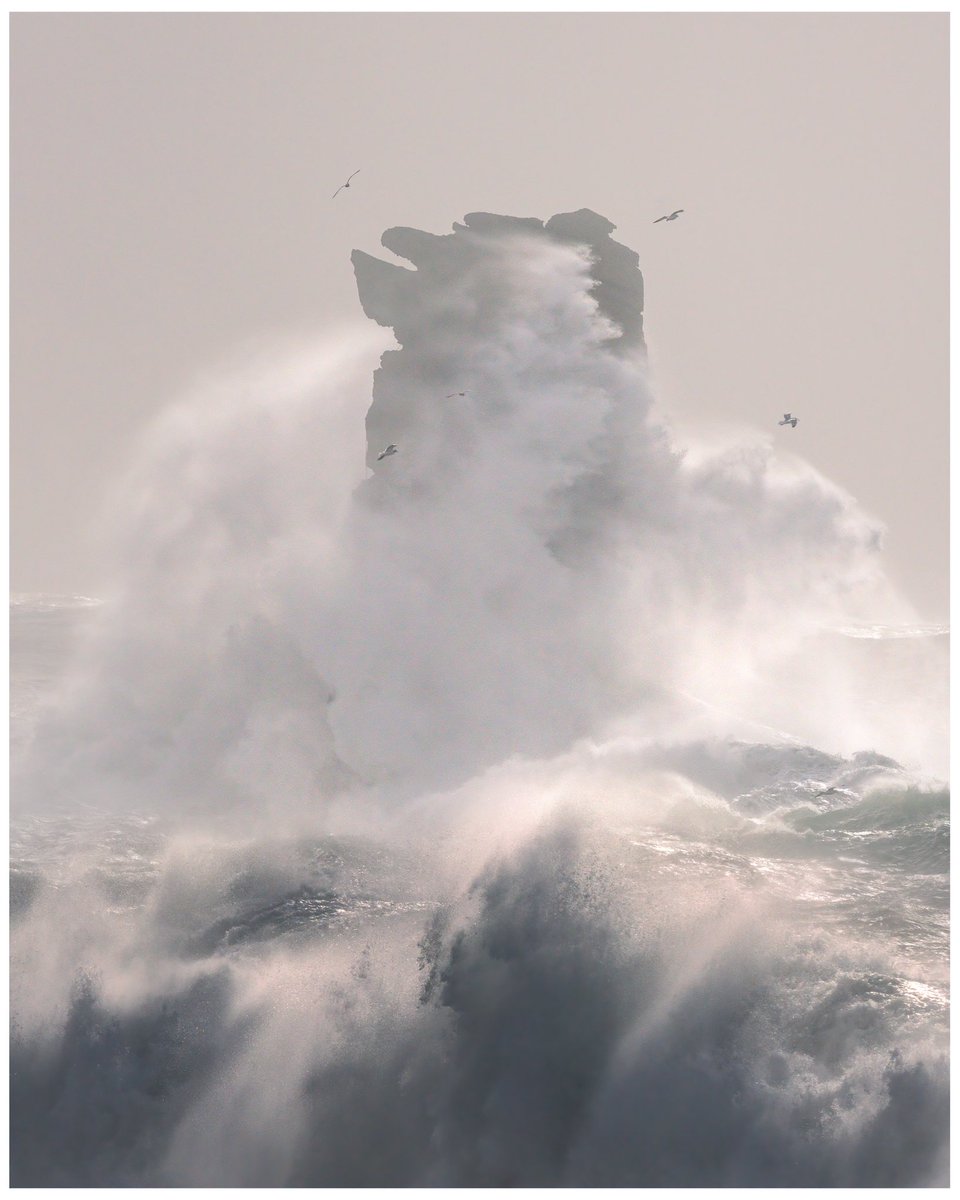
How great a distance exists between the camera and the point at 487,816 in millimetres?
33219

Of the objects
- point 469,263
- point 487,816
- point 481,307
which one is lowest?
point 487,816

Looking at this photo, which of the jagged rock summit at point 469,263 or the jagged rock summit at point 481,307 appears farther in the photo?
the jagged rock summit at point 469,263

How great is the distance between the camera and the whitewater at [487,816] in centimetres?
2584

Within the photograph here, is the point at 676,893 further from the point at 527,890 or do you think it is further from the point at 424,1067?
the point at 424,1067

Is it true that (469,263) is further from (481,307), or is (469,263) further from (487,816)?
(487,816)

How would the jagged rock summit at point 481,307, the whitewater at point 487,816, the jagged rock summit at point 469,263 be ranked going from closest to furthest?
the whitewater at point 487,816, the jagged rock summit at point 481,307, the jagged rock summit at point 469,263

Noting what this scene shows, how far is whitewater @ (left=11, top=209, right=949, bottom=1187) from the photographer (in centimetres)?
2584

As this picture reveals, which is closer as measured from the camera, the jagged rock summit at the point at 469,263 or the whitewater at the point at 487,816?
the whitewater at the point at 487,816

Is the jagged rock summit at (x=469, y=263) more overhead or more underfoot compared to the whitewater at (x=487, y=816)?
more overhead

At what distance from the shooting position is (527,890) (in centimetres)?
2997

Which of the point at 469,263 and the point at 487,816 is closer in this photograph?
the point at 487,816

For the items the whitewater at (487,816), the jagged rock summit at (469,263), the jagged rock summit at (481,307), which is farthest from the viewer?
the jagged rock summit at (469,263)

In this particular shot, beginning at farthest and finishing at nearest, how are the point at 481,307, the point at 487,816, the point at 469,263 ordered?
the point at 469,263, the point at 481,307, the point at 487,816

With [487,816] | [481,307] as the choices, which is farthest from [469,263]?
[487,816]
